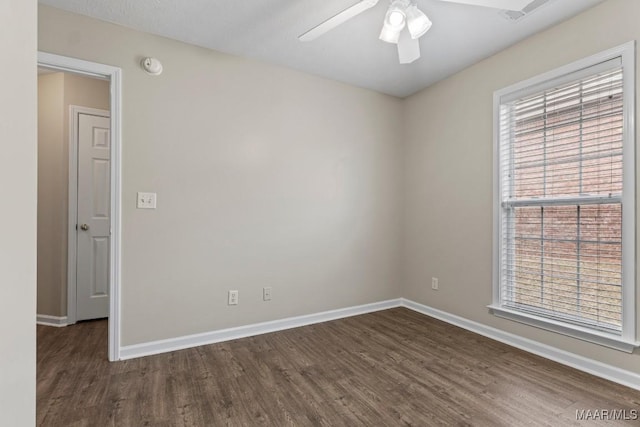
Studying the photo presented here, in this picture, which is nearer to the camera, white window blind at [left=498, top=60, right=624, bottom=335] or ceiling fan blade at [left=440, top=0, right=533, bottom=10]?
ceiling fan blade at [left=440, top=0, right=533, bottom=10]

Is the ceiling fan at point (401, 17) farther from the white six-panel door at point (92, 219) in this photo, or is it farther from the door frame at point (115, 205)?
the white six-panel door at point (92, 219)

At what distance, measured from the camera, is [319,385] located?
6.63ft

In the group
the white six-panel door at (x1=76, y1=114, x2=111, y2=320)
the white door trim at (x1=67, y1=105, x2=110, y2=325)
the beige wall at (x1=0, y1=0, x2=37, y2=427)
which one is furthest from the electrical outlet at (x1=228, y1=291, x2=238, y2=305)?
the beige wall at (x1=0, y1=0, x2=37, y2=427)

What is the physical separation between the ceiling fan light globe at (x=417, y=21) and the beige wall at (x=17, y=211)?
168 cm

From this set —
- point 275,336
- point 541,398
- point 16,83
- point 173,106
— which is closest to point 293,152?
point 173,106

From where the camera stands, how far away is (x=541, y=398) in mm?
1864

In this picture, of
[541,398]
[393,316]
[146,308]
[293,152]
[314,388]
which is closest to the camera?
[541,398]

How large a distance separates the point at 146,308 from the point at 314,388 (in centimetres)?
144

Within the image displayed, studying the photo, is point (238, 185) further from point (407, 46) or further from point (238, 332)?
point (407, 46)

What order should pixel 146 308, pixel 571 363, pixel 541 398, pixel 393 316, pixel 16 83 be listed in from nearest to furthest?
pixel 16 83, pixel 541 398, pixel 571 363, pixel 146 308, pixel 393 316

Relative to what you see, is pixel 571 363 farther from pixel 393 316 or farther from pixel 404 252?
pixel 404 252

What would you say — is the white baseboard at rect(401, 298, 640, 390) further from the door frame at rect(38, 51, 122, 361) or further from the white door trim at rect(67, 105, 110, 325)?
the white door trim at rect(67, 105, 110, 325)

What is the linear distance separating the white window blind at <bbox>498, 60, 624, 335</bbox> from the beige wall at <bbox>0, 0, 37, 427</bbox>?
2939 mm

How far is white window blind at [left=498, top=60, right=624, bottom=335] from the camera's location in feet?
6.84
